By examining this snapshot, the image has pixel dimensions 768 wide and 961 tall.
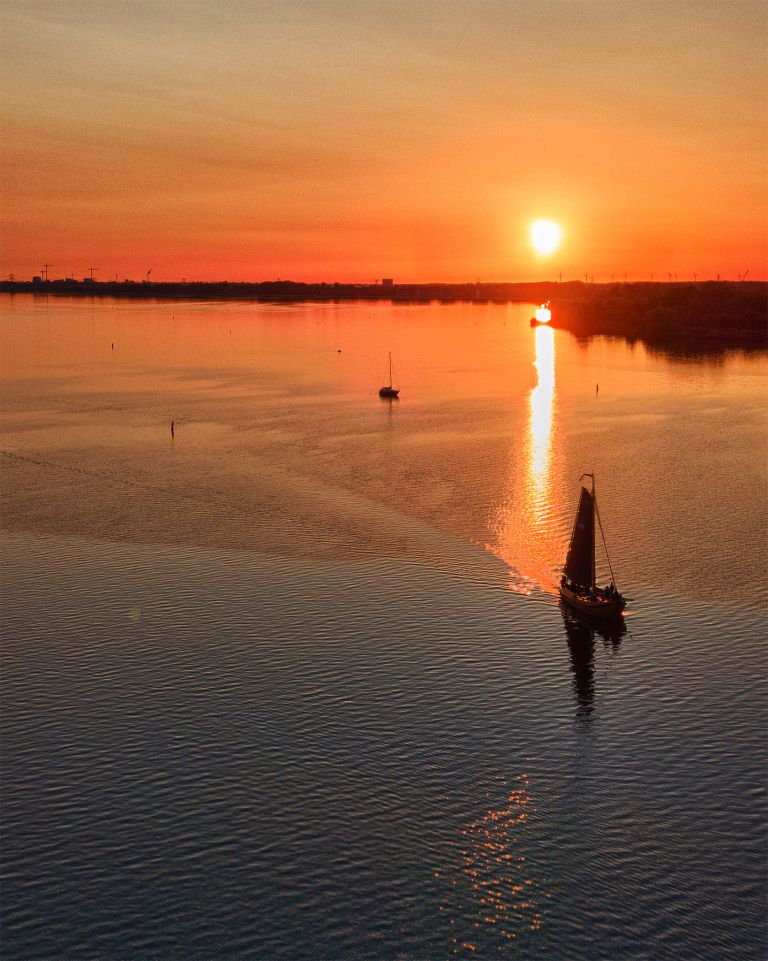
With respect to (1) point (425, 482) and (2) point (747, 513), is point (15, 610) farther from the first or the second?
(2) point (747, 513)

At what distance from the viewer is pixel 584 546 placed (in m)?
73.1

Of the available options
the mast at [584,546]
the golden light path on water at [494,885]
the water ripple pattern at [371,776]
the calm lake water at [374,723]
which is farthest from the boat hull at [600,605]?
the golden light path on water at [494,885]

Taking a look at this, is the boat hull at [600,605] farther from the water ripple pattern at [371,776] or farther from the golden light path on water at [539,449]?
the golden light path on water at [539,449]

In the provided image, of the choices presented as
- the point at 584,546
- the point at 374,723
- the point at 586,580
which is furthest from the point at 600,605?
the point at 374,723

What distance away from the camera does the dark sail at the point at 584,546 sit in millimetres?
72625

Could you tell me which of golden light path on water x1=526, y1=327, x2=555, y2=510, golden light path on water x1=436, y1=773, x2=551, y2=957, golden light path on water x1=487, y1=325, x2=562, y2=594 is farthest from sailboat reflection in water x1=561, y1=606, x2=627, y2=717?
golden light path on water x1=526, y1=327, x2=555, y2=510

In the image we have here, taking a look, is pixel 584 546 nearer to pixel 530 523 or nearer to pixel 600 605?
pixel 600 605

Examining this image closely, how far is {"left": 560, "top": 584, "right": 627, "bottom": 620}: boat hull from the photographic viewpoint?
227 feet

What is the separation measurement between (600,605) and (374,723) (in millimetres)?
20985

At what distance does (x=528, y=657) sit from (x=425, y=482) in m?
47.5

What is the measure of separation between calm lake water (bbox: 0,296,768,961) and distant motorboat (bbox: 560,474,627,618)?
171cm

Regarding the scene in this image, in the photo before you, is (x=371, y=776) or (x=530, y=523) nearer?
(x=371, y=776)

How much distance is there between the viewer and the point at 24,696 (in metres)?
58.8

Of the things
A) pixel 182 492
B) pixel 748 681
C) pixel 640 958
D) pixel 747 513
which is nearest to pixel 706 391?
pixel 747 513
